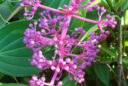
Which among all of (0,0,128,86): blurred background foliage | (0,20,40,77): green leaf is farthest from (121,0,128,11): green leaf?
(0,20,40,77): green leaf

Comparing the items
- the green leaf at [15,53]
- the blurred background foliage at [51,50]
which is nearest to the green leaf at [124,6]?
the blurred background foliage at [51,50]

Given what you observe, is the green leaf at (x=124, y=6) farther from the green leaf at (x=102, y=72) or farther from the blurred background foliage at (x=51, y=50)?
the green leaf at (x=102, y=72)

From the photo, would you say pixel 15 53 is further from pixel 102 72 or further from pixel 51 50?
pixel 102 72

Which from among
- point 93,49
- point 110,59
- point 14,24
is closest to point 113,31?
point 110,59


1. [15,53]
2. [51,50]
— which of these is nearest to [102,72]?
[51,50]

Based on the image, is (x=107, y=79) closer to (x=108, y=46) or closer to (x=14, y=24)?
(x=108, y=46)

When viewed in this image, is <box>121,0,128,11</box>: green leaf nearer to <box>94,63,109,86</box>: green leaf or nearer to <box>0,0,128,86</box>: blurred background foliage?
<box>0,0,128,86</box>: blurred background foliage
